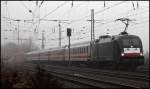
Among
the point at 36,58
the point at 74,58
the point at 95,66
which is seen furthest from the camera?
the point at 36,58

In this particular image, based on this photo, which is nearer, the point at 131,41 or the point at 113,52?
the point at 113,52

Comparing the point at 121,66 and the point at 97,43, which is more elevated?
the point at 97,43

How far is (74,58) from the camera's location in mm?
41281

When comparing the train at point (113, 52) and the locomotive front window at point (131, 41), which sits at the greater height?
the locomotive front window at point (131, 41)

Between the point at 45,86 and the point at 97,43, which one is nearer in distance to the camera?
the point at 45,86

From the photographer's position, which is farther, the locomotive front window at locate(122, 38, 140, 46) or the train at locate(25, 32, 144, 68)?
the locomotive front window at locate(122, 38, 140, 46)

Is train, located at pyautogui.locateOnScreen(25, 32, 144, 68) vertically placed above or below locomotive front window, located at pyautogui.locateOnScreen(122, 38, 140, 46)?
below

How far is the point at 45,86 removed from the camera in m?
11.2

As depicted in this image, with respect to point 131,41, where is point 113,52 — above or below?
below

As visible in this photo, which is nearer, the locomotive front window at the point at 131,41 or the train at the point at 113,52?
the train at the point at 113,52

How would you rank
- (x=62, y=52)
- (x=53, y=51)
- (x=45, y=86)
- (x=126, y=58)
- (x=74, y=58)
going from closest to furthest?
(x=45, y=86), (x=126, y=58), (x=74, y=58), (x=62, y=52), (x=53, y=51)

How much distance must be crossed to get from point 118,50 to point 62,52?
67.2 feet

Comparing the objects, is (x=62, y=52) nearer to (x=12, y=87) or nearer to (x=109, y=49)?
(x=109, y=49)

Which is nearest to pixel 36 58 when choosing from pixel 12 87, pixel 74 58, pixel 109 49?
pixel 74 58
